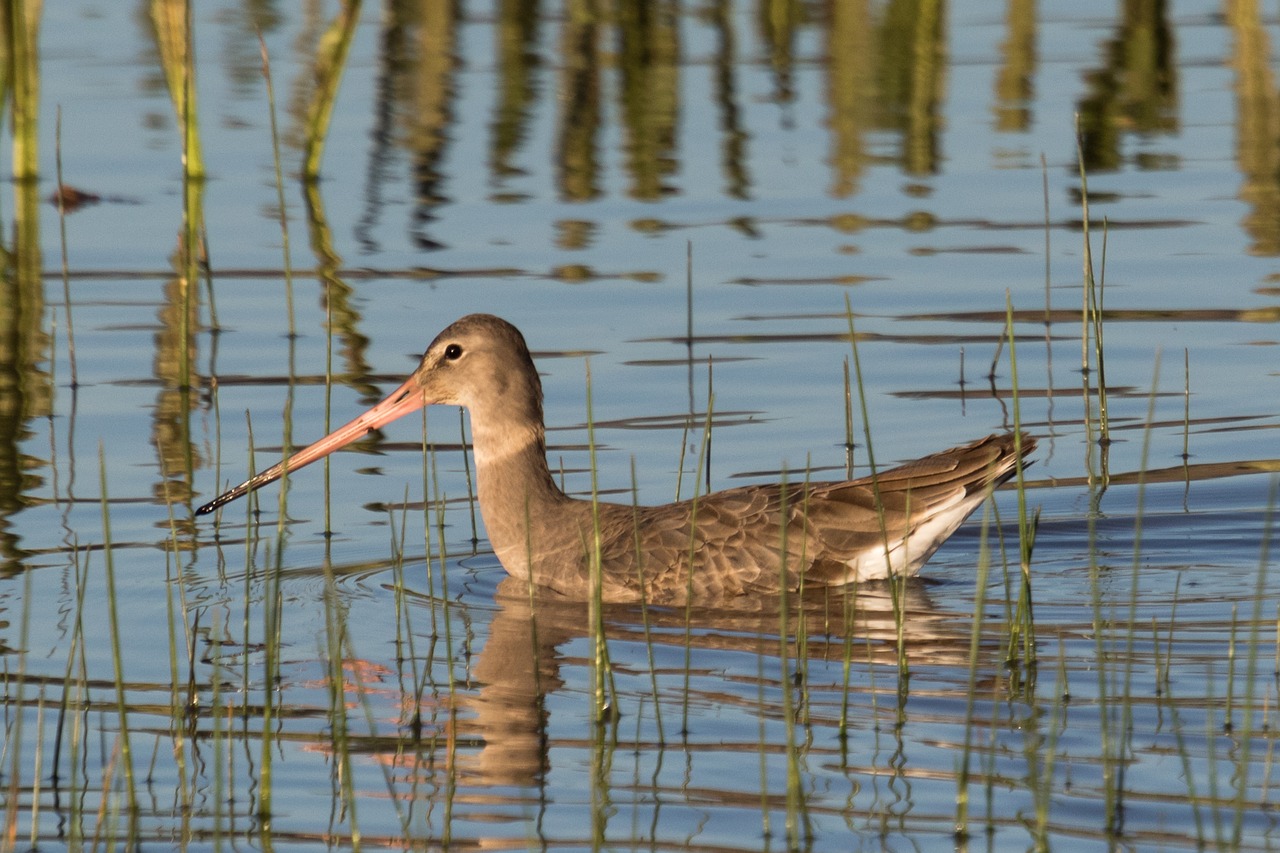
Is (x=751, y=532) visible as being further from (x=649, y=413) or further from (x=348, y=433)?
(x=649, y=413)

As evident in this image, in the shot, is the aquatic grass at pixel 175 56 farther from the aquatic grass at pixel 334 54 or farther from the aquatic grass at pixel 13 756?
the aquatic grass at pixel 13 756

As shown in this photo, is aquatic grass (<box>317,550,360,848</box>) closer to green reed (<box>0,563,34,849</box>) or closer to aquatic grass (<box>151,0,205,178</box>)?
green reed (<box>0,563,34,849</box>)

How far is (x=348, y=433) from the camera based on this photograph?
936 centimetres

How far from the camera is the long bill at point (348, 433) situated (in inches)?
353

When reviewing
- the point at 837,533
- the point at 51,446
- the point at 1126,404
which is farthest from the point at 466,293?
the point at 837,533

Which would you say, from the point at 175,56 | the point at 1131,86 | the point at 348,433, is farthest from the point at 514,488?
the point at 1131,86

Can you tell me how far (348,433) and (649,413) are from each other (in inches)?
86.3

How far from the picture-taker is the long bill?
8977mm

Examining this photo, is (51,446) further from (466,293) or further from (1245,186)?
(1245,186)

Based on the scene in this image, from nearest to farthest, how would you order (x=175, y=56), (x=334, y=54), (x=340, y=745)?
(x=340, y=745) < (x=175, y=56) < (x=334, y=54)

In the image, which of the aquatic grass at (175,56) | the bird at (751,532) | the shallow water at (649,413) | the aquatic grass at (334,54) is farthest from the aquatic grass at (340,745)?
the aquatic grass at (334,54)

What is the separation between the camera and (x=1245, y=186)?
51.4 feet

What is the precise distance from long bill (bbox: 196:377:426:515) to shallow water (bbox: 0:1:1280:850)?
0.14 metres

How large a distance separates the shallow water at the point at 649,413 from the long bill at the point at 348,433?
0.14 m
